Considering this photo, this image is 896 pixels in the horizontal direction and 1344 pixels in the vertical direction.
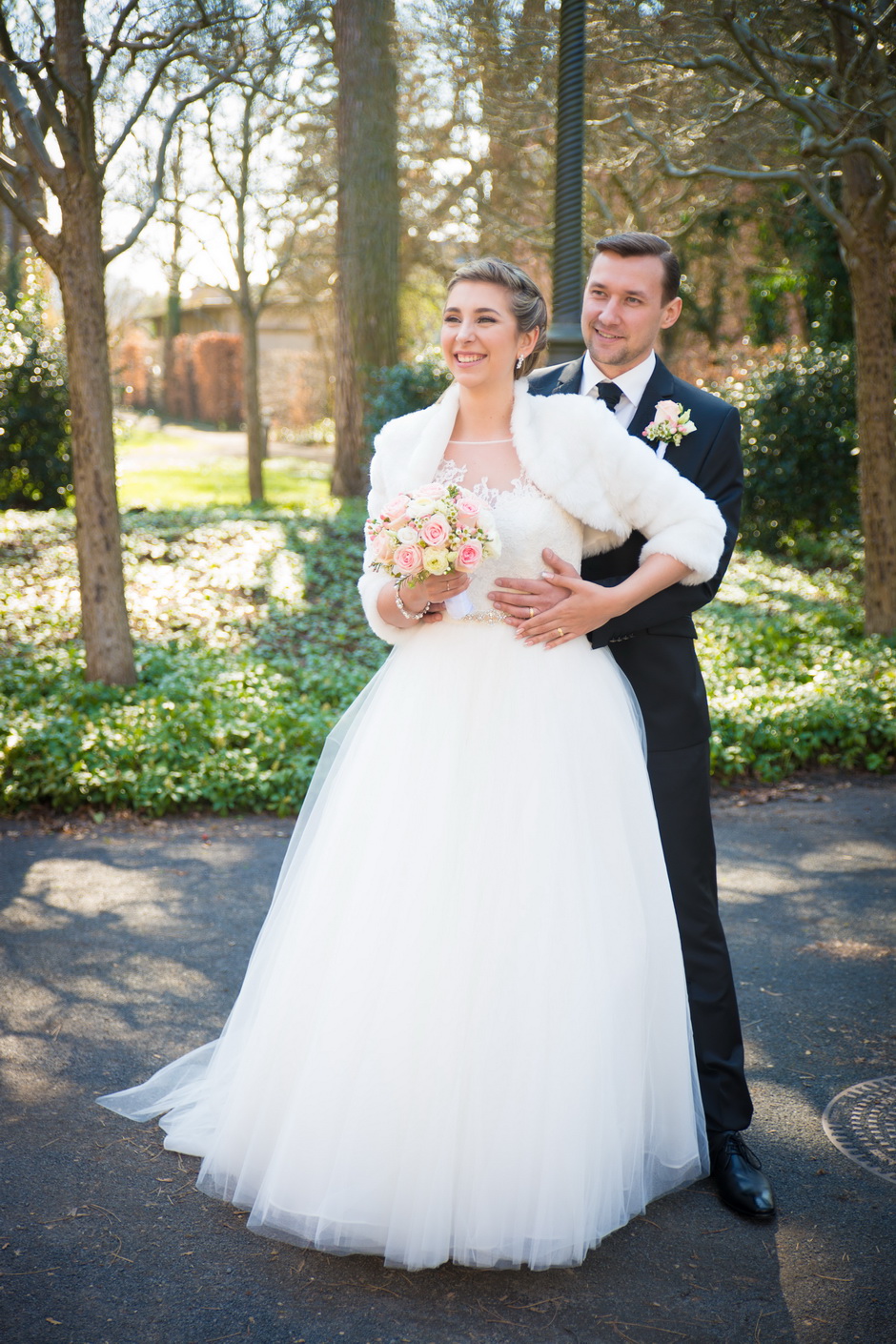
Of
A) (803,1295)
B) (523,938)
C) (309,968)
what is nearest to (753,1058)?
(803,1295)

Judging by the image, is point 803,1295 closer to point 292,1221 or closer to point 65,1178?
point 292,1221

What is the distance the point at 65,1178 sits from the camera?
9.67 ft

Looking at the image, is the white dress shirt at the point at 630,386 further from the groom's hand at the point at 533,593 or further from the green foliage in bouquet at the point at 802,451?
the green foliage in bouquet at the point at 802,451

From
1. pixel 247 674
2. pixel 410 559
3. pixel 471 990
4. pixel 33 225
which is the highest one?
pixel 33 225

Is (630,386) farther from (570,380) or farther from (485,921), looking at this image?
(485,921)

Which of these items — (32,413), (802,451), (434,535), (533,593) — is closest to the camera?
(434,535)

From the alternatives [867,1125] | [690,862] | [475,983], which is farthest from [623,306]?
[867,1125]

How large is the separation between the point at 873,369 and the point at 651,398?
6.31 meters

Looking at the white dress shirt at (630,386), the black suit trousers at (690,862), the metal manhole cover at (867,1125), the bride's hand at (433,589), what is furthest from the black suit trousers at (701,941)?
the white dress shirt at (630,386)

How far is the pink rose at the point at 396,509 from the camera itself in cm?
266

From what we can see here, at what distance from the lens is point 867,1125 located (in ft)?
10.6

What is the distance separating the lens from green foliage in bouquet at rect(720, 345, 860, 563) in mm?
12539

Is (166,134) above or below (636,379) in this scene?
above

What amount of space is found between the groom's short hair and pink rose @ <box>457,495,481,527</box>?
942 millimetres
